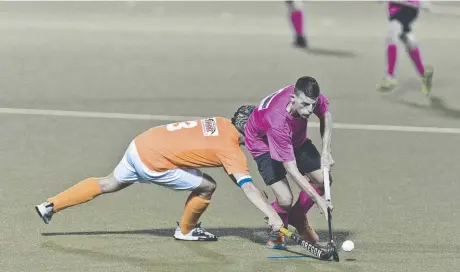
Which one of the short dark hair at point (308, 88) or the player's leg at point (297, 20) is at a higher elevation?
the short dark hair at point (308, 88)

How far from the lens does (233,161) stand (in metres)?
10.9

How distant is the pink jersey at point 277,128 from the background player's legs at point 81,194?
1408 mm

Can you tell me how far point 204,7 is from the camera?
23172mm

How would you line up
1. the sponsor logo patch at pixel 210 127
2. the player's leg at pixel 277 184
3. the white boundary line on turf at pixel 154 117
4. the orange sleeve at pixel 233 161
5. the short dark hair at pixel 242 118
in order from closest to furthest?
the orange sleeve at pixel 233 161 < the sponsor logo patch at pixel 210 127 < the short dark hair at pixel 242 118 < the player's leg at pixel 277 184 < the white boundary line on turf at pixel 154 117

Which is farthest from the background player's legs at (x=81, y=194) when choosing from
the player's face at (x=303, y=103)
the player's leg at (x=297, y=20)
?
the player's leg at (x=297, y=20)

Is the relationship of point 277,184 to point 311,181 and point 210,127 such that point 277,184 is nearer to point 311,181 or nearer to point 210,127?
point 311,181

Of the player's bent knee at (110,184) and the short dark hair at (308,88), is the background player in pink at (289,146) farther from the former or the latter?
the player's bent knee at (110,184)

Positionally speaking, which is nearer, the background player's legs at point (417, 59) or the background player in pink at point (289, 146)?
the background player in pink at point (289, 146)

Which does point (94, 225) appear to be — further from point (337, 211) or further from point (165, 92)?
point (165, 92)

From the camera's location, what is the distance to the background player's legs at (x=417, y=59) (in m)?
18.3

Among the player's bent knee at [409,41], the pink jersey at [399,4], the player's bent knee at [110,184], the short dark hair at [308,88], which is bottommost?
the player's bent knee at [110,184]

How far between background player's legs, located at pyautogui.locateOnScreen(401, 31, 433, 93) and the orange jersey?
7.66 meters

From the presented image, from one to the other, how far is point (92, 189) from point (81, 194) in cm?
13

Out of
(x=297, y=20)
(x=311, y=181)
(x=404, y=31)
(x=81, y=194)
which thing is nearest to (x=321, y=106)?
(x=311, y=181)
